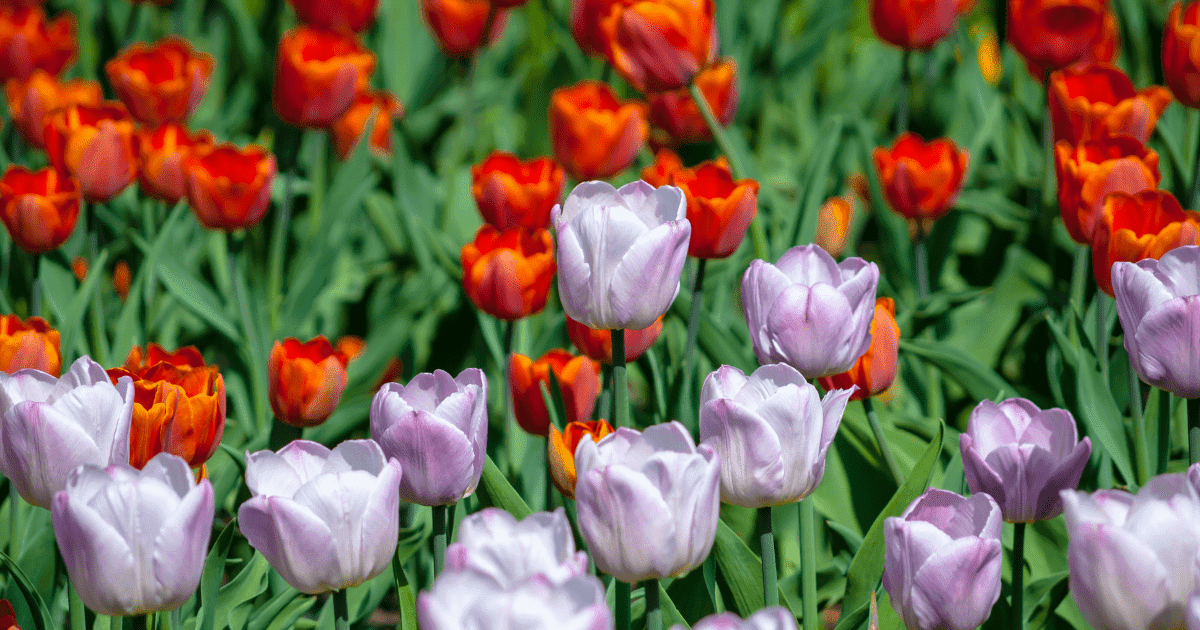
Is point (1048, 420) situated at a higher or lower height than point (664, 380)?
higher

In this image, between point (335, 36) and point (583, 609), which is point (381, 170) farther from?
point (583, 609)

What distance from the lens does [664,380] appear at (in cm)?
178

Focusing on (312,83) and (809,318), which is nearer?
(809,318)

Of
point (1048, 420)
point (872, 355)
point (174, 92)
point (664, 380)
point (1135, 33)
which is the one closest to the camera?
point (1048, 420)

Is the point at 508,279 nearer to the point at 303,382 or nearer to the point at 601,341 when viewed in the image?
the point at 601,341

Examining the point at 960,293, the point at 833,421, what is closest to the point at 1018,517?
the point at 833,421

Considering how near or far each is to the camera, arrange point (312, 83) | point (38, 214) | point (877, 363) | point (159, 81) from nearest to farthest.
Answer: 1. point (877, 363)
2. point (38, 214)
3. point (312, 83)
4. point (159, 81)

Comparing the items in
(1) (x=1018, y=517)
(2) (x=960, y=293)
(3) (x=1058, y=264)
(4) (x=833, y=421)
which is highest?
(4) (x=833, y=421)

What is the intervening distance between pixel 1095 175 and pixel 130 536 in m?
1.31

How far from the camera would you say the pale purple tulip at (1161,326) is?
107 centimetres

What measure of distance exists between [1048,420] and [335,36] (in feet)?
6.15

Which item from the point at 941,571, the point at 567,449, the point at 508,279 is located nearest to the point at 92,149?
the point at 508,279

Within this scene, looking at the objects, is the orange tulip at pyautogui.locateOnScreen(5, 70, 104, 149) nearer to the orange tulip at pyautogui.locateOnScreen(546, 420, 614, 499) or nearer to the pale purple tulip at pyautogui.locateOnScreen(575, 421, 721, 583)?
the orange tulip at pyautogui.locateOnScreen(546, 420, 614, 499)

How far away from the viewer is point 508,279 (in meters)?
1.46
